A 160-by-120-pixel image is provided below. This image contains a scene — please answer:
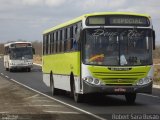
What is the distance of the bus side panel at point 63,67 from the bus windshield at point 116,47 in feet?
2.45

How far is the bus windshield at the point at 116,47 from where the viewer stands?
63.7ft

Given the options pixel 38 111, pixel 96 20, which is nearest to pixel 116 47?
pixel 96 20

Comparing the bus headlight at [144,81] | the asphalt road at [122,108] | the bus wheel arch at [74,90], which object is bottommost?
the asphalt road at [122,108]

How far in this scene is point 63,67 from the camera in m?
23.1

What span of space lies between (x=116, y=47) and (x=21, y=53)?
38028 mm

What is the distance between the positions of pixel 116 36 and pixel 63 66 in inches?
165

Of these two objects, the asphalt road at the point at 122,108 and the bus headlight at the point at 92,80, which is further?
the bus headlight at the point at 92,80

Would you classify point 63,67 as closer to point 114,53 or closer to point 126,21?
point 114,53

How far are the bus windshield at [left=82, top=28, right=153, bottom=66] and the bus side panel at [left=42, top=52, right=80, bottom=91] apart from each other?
75 centimetres

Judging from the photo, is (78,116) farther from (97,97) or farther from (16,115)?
(97,97)

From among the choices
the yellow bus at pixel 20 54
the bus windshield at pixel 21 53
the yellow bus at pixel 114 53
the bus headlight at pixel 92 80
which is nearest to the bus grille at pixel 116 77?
the yellow bus at pixel 114 53

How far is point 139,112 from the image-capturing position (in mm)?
17141

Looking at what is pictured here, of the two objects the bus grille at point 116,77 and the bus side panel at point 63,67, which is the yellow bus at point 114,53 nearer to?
the bus grille at point 116,77

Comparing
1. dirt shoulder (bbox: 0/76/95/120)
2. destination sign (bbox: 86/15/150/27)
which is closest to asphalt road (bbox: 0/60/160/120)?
dirt shoulder (bbox: 0/76/95/120)
